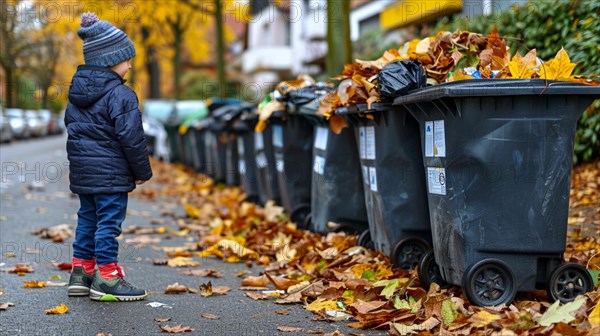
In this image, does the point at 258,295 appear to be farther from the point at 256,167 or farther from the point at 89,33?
the point at 256,167

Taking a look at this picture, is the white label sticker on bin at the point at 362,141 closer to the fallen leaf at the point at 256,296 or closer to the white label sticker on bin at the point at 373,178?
the white label sticker on bin at the point at 373,178

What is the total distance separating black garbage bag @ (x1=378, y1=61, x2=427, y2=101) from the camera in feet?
17.6

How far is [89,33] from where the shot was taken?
538 cm

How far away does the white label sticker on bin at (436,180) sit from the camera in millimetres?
4977

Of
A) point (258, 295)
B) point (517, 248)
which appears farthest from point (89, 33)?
point (517, 248)

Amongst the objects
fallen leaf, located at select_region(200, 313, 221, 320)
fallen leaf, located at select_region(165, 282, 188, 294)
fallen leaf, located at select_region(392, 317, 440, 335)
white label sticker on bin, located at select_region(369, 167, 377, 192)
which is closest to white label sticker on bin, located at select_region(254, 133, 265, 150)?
white label sticker on bin, located at select_region(369, 167, 377, 192)

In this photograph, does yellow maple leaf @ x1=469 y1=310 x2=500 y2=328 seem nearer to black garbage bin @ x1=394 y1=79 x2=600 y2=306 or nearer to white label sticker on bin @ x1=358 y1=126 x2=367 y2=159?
black garbage bin @ x1=394 y1=79 x2=600 y2=306

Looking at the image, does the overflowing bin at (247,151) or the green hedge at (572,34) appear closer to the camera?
the green hedge at (572,34)

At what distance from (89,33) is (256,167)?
5387mm

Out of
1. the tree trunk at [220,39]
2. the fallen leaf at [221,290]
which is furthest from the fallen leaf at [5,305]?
the tree trunk at [220,39]

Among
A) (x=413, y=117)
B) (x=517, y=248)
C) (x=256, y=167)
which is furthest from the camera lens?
(x=256, y=167)

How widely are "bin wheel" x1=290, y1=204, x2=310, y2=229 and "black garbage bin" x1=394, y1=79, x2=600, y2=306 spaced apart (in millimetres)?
3755

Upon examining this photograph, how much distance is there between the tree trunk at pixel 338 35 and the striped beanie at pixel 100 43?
7629 mm

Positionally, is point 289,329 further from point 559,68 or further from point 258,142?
point 258,142
